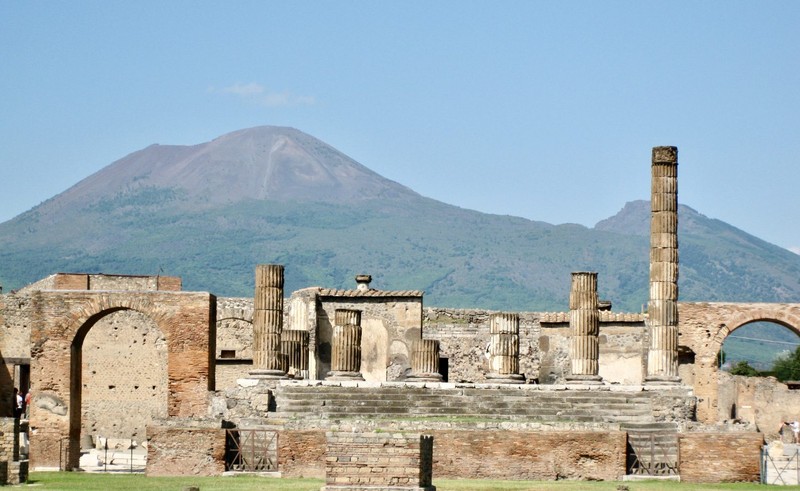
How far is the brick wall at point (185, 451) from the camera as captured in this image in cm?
3369

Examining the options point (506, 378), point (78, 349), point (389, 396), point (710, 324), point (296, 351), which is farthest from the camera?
point (710, 324)

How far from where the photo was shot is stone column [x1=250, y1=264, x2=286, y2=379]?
4162 centimetres

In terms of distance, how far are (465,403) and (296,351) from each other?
5973mm

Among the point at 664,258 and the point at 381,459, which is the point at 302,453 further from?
the point at 664,258

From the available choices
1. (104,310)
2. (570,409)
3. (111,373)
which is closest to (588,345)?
(570,409)

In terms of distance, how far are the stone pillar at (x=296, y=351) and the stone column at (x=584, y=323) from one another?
608cm

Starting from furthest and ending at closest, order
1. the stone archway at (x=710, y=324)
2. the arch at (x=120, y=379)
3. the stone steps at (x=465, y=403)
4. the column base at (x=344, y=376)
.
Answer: the arch at (x=120, y=379) < the stone archway at (x=710, y=324) < the column base at (x=344, y=376) < the stone steps at (x=465, y=403)

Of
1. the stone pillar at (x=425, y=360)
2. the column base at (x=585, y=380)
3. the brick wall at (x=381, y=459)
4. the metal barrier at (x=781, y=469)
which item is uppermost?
the stone pillar at (x=425, y=360)

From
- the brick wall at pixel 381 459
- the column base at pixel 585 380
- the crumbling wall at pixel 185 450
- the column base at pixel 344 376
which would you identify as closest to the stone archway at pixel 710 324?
the column base at pixel 585 380

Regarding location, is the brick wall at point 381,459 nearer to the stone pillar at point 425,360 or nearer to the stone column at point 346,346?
the stone column at point 346,346

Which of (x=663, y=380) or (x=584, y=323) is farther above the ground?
(x=584, y=323)

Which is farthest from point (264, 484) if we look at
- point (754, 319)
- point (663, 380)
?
point (754, 319)

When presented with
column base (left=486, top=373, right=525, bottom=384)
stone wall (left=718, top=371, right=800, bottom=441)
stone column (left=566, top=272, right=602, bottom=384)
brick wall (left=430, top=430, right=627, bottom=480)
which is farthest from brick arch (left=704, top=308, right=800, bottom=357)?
brick wall (left=430, top=430, right=627, bottom=480)

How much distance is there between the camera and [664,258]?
43219mm
